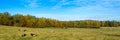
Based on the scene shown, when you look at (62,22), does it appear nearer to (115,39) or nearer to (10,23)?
(10,23)

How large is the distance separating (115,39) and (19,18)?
264 feet

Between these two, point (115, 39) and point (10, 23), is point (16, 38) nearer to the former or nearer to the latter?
point (115, 39)

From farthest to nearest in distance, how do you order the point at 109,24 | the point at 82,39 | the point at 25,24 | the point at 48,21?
the point at 109,24
the point at 48,21
the point at 25,24
the point at 82,39

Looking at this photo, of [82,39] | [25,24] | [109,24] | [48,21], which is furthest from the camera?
[109,24]

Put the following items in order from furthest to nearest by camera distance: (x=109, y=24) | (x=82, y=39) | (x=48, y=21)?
(x=109, y=24) < (x=48, y=21) < (x=82, y=39)

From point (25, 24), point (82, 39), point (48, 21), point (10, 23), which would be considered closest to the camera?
point (82, 39)

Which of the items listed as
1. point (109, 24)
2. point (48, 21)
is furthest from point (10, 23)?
point (109, 24)

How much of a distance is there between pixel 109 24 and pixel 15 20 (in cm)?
6592

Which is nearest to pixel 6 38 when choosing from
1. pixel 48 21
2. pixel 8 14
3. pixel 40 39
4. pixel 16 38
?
pixel 16 38

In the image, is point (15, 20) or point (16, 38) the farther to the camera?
point (15, 20)

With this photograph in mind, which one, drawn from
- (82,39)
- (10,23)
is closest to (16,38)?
(82,39)

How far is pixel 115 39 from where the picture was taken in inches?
1321

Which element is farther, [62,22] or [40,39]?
[62,22]

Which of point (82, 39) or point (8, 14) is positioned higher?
point (8, 14)
